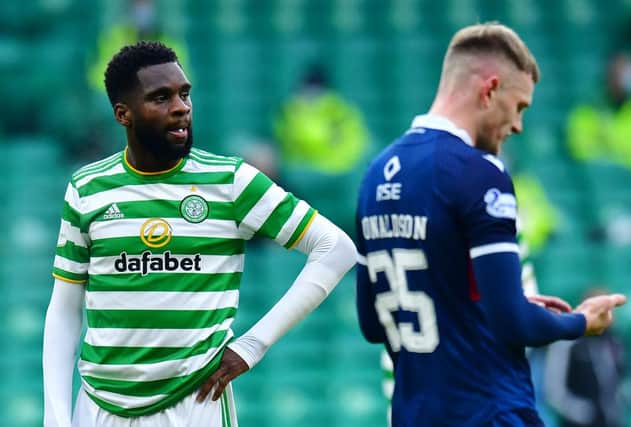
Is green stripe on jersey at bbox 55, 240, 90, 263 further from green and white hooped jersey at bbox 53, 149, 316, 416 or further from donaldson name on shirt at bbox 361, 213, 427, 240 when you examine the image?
donaldson name on shirt at bbox 361, 213, 427, 240

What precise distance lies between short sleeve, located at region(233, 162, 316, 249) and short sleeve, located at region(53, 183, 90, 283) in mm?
431

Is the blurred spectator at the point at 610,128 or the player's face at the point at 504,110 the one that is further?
the blurred spectator at the point at 610,128

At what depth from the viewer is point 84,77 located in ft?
34.2

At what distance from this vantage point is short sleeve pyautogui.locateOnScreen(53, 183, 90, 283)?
3584mm

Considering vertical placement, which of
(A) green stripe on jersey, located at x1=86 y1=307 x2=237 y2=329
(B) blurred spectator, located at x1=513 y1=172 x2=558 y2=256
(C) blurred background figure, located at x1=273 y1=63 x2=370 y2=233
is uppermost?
(C) blurred background figure, located at x1=273 y1=63 x2=370 y2=233

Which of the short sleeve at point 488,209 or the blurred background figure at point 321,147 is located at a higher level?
the blurred background figure at point 321,147

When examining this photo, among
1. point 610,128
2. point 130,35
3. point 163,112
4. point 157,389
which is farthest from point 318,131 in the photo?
point 157,389

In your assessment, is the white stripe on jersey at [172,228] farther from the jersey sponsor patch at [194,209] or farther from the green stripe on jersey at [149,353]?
the green stripe on jersey at [149,353]

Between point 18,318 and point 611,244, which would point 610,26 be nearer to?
point 611,244

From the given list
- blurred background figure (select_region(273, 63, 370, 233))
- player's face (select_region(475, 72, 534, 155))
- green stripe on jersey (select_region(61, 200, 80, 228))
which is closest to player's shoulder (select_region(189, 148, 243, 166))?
green stripe on jersey (select_region(61, 200, 80, 228))

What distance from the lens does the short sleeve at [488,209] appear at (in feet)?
10.7

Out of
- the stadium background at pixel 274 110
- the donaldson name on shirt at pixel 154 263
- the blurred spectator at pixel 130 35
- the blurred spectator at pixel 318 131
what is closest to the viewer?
the donaldson name on shirt at pixel 154 263

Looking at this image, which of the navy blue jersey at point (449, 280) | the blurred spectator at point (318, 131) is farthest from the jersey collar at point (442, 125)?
the blurred spectator at point (318, 131)

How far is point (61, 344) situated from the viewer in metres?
3.65
